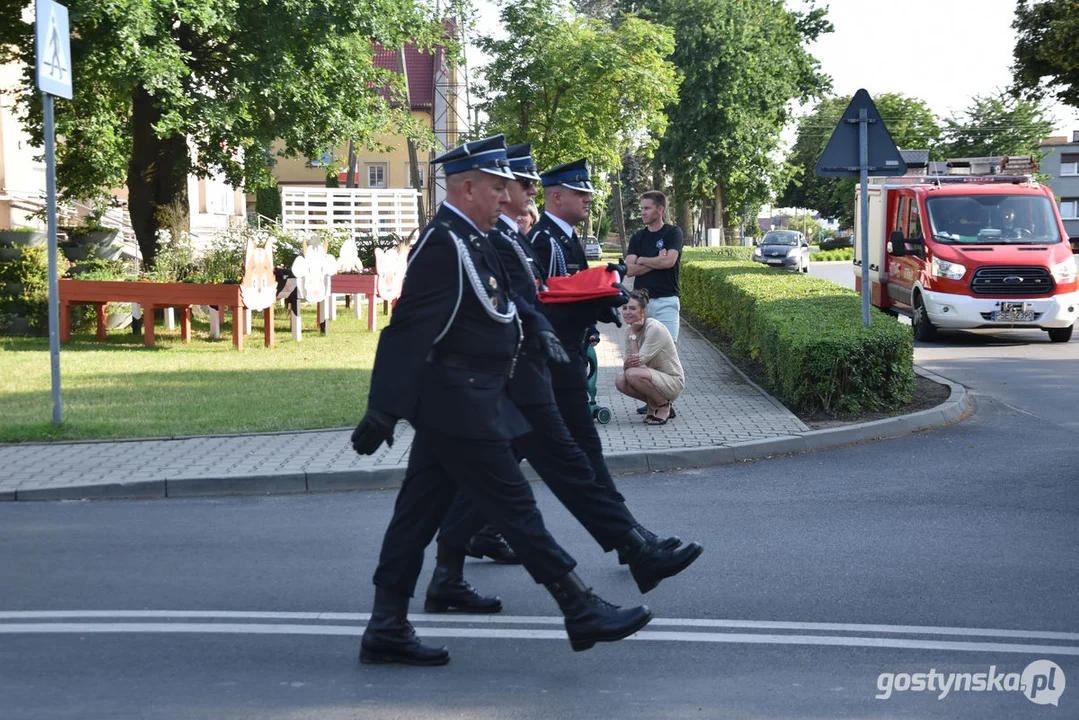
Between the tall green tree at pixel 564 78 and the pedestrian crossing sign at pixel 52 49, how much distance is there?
2269 cm

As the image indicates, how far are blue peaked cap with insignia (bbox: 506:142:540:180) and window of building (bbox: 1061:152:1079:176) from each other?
346 ft

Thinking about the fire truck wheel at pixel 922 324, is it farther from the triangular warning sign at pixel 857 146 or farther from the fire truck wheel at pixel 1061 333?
the triangular warning sign at pixel 857 146

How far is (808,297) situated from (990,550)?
356 inches

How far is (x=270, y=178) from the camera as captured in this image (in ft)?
76.6

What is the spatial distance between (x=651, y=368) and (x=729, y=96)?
43.4 meters

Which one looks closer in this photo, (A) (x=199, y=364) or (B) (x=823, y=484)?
(B) (x=823, y=484)

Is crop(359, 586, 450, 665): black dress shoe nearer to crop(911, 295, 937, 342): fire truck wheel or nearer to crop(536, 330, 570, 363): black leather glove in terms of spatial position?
crop(536, 330, 570, 363): black leather glove

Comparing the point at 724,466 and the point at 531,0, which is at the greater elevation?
the point at 531,0

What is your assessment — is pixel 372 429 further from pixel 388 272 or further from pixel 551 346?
pixel 388 272

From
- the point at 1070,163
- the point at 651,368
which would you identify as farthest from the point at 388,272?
the point at 1070,163

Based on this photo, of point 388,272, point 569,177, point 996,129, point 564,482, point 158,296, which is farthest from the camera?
point 996,129

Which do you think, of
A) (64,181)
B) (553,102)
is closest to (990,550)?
(64,181)

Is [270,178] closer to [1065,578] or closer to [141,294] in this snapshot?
[141,294]

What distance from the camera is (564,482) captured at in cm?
554
